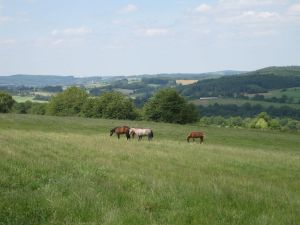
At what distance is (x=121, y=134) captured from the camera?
150ft

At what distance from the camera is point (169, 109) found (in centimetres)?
10025

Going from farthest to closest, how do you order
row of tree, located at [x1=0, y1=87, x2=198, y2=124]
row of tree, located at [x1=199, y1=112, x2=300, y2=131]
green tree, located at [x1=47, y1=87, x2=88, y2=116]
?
row of tree, located at [x1=199, y1=112, x2=300, y2=131]
green tree, located at [x1=47, y1=87, x2=88, y2=116]
row of tree, located at [x1=0, y1=87, x2=198, y2=124]

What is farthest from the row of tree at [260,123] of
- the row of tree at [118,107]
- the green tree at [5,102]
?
the green tree at [5,102]

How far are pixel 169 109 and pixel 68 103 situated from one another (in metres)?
→ 33.6

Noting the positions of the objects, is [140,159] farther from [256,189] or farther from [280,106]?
[280,106]

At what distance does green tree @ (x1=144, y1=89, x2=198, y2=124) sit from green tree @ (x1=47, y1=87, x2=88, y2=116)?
22599mm

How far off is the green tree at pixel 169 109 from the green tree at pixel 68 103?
22599 mm

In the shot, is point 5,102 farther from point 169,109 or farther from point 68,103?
point 169,109

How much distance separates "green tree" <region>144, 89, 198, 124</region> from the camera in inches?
3935

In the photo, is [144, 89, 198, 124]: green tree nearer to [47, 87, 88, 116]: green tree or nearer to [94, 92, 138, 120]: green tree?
[94, 92, 138, 120]: green tree

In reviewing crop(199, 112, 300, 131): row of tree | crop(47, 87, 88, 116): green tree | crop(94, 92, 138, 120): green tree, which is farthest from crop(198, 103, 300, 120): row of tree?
crop(94, 92, 138, 120): green tree

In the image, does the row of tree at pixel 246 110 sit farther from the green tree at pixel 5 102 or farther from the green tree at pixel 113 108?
the green tree at pixel 5 102

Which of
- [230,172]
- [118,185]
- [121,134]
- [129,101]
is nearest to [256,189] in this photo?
[118,185]

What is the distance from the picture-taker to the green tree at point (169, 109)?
99.9 m
